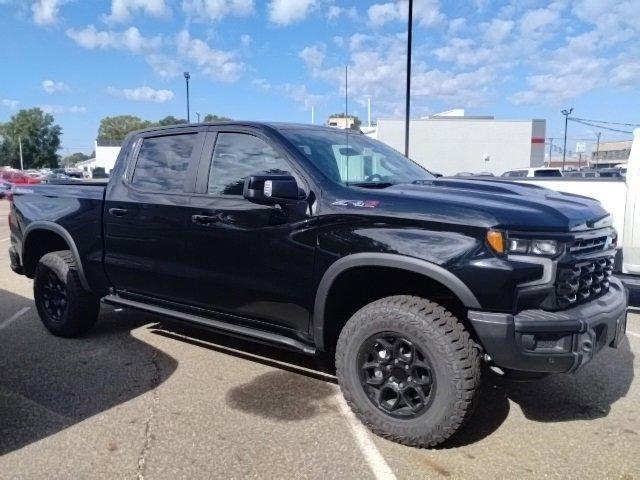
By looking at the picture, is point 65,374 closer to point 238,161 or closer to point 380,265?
point 238,161

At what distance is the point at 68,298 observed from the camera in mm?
5254

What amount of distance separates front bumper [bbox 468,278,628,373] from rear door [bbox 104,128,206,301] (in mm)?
2240

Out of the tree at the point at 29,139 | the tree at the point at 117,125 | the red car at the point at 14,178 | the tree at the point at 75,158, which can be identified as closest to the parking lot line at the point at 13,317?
the red car at the point at 14,178

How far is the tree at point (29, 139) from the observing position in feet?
328

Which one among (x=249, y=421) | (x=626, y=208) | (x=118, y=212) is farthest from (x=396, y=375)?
(x=626, y=208)

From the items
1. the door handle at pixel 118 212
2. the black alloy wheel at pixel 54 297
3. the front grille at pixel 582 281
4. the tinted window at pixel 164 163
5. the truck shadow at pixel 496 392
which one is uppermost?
the tinted window at pixel 164 163

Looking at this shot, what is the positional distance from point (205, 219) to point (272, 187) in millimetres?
782

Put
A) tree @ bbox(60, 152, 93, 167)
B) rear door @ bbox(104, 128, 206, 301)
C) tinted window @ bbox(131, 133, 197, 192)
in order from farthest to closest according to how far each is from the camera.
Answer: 1. tree @ bbox(60, 152, 93, 167)
2. tinted window @ bbox(131, 133, 197, 192)
3. rear door @ bbox(104, 128, 206, 301)

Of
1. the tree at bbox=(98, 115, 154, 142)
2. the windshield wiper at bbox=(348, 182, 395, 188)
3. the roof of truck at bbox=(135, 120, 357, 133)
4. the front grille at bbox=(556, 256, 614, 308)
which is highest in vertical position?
the tree at bbox=(98, 115, 154, 142)

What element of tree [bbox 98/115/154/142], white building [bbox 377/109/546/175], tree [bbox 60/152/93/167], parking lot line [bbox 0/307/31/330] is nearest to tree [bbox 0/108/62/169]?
tree [bbox 98/115/154/142]

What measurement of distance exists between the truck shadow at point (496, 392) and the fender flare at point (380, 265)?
0.64 m

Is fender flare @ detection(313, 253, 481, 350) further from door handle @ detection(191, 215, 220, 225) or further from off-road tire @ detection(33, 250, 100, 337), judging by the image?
off-road tire @ detection(33, 250, 100, 337)

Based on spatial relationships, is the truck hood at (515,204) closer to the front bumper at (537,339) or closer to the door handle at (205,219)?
the front bumper at (537,339)

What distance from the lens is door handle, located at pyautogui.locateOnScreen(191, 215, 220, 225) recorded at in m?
4.02
